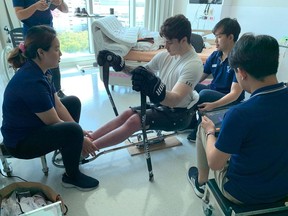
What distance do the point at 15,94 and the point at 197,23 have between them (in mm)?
3641

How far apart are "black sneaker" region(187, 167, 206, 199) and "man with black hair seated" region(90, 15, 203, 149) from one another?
13.3 inches

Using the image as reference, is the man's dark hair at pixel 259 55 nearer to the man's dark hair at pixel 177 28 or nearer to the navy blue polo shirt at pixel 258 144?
the navy blue polo shirt at pixel 258 144

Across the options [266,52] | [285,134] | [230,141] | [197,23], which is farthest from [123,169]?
[197,23]

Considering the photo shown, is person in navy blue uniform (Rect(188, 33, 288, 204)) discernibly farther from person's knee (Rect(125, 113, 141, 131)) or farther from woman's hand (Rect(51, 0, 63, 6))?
woman's hand (Rect(51, 0, 63, 6))

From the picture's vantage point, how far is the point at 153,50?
115 inches

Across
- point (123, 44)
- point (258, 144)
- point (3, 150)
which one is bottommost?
point (3, 150)

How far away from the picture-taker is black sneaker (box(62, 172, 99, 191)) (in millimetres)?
1559

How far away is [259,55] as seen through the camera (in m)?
0.85

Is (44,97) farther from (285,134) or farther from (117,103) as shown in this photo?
(117,103)

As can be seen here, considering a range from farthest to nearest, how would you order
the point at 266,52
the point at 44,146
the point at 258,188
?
the point at 44,146, the point at 258,188, the point at 266,52

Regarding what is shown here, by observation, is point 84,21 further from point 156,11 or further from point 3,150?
point 3,150

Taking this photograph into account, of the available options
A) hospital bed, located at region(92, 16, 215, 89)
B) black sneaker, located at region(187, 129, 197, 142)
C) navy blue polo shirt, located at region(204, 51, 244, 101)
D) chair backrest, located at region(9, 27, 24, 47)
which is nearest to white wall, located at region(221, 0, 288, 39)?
hospital bed, located at region(92, 16, 215, 89)

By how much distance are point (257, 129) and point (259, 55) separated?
275 mm

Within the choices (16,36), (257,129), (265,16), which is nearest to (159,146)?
(257,129)
